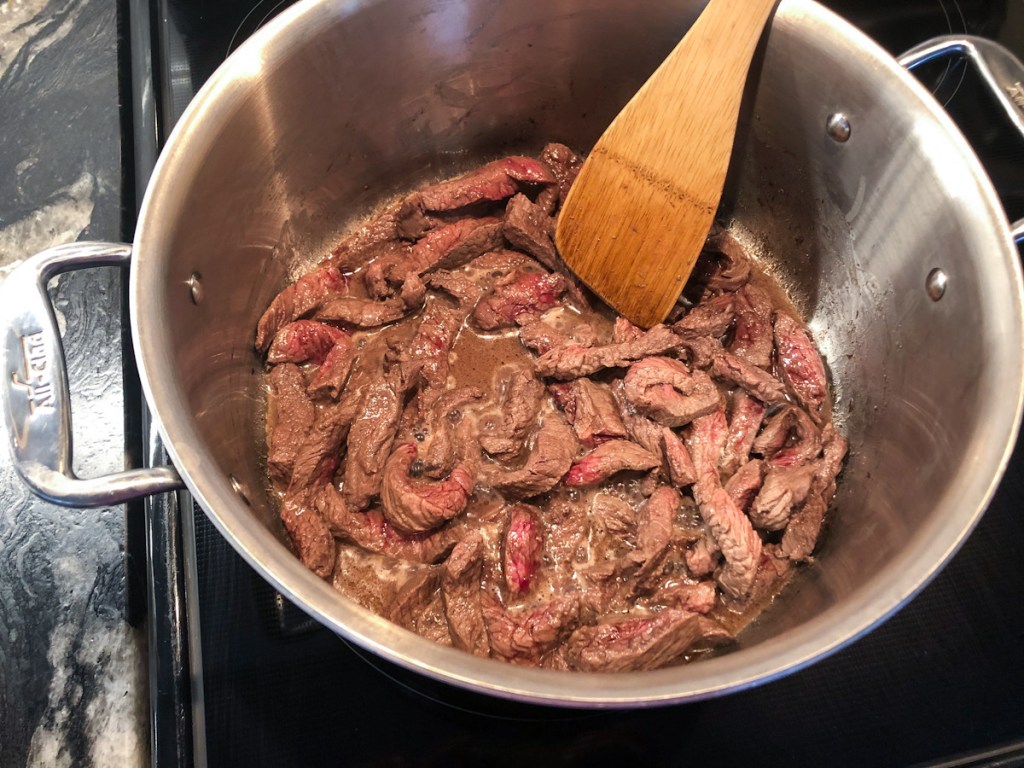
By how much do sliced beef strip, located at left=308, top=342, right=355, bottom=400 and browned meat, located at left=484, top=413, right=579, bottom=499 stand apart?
0.66m

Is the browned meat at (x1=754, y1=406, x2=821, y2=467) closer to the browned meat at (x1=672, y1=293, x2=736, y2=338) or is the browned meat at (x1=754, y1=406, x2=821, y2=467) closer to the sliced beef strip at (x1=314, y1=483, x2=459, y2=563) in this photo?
the browned meat at (x1=672, y1=293, x2=736, y2=338)

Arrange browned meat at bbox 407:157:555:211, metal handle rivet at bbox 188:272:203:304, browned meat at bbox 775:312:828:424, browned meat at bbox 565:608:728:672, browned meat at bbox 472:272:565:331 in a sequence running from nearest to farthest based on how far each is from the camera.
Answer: browned meat at bbox 565:608:728:672
metal handle rivet at bbox 188:272:203:304
browned meat at bbox 775:312:828:424
browned meat at bbox 472:272:565:331
browned meat at bbox 407:157:555:211

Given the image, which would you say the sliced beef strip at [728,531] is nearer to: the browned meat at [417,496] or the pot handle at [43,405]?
the browned meat at [417,496]

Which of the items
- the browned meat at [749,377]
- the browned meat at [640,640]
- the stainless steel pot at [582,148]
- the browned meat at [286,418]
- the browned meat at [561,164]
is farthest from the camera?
the browned meat at [561,164]

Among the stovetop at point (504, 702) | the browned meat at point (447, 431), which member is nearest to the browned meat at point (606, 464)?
the browned meat at point (447, 431)

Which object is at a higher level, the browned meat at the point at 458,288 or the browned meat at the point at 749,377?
the browned meat at the point at 458,288

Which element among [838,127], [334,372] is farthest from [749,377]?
[334,372]

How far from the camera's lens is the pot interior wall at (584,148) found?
82.6 inches

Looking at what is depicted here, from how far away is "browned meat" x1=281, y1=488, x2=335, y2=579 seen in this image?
2308mm

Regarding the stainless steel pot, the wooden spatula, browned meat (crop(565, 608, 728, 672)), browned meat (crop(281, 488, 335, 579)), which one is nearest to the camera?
the stainless steel pot

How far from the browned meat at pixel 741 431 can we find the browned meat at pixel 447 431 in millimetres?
926

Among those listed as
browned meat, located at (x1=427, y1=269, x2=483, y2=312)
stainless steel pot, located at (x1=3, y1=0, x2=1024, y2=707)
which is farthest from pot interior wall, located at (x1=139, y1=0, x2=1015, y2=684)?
browned meat, located at (x1=427, y1=269, x2=483, y2=312)

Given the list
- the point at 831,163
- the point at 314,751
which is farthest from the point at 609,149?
the point at 314,751

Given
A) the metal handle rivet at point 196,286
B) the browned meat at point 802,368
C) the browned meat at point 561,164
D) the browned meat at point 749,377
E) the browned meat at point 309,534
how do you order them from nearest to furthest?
the metal handle rivet at point 196,286 < the browned meat at point 309,534 < the browned meat at point 749,377 < the browned meat at point 802,368 < the browned meat at point 561,164
